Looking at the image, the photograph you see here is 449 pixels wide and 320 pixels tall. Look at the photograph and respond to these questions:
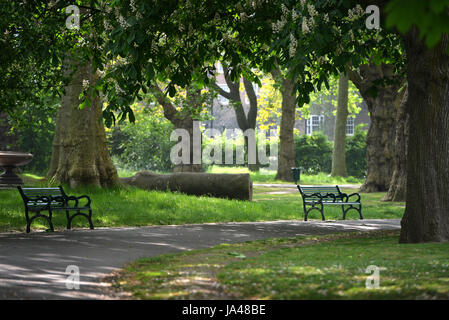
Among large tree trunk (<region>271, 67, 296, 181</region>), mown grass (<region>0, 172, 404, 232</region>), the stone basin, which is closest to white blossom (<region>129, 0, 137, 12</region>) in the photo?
mown grass (<region>0, 172, 404, 232</region>)

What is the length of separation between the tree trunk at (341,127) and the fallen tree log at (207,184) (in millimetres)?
17737

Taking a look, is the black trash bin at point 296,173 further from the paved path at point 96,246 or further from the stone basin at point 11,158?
the paved path at point 96,246

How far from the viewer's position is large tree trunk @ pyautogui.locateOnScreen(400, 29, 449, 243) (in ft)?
34.7

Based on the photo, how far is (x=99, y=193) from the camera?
1692 cm

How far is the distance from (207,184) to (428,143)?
1045 cm

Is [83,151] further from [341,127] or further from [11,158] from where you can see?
[341,127]

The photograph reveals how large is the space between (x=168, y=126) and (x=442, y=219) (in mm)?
32356

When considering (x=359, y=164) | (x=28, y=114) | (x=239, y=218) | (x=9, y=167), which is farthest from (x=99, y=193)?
(x=359, y=164)

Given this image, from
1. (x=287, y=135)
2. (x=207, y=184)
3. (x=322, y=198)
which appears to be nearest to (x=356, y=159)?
(x=287, y=135)

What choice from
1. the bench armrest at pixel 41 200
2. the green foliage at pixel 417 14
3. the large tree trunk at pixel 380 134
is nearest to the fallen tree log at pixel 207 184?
the bench armrest at pixel 41 200

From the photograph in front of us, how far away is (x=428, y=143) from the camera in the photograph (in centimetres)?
1066

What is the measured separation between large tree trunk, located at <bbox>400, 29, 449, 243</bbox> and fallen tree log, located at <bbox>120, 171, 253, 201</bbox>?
954 cm

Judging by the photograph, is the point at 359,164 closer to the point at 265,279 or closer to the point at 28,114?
the point at 28,114

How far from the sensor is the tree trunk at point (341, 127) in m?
36.6
